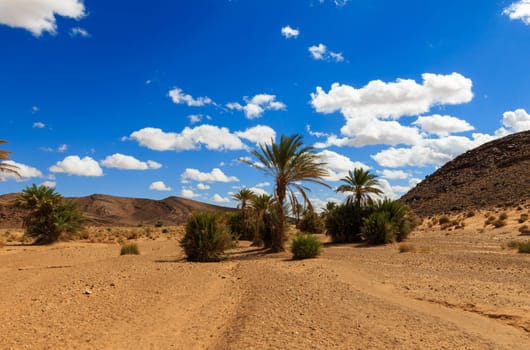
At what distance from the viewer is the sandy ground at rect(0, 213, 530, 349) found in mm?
6516

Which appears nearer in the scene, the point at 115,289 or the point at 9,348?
the point at 9,348

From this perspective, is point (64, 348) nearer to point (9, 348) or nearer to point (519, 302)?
point (9, 348)

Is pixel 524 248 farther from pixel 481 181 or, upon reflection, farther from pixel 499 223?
pixel 481 181

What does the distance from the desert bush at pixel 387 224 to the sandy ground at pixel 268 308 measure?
1065cm

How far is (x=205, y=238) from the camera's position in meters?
17.1

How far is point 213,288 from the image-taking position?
11.1m

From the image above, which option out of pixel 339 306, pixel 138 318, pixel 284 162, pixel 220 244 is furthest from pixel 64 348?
pixel 284 162

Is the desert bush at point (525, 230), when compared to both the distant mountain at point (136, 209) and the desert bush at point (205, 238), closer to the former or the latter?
the desert bush at point (205, 238)

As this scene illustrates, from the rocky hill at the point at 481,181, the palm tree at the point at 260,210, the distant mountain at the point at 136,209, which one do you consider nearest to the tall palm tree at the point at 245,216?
the palm tree at the point at 260,210

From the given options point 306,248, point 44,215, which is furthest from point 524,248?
point 44,215

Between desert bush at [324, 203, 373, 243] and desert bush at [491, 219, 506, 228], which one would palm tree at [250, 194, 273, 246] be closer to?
desert bush at [324, 203, 373, 243]

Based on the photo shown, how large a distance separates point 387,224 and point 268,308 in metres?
17.8

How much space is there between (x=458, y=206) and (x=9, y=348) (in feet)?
179

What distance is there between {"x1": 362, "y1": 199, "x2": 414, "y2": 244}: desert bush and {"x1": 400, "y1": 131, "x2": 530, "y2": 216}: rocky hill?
23.4m
